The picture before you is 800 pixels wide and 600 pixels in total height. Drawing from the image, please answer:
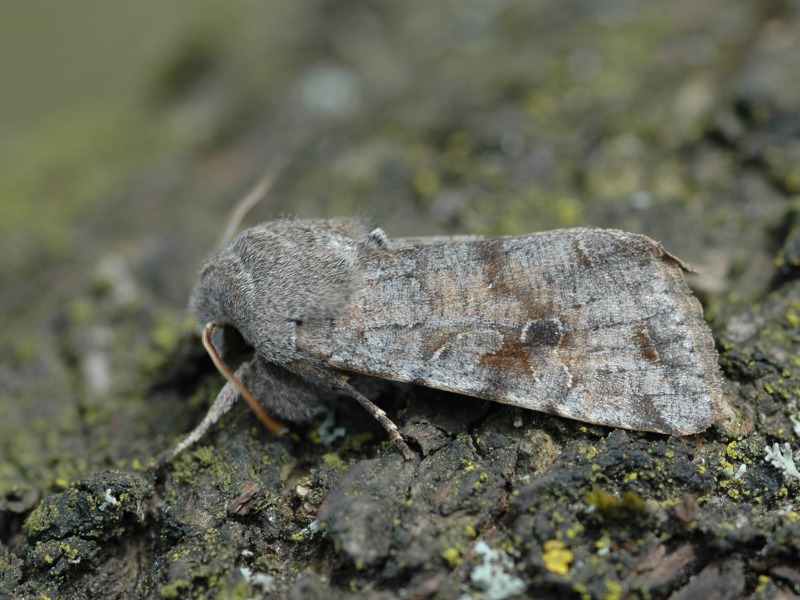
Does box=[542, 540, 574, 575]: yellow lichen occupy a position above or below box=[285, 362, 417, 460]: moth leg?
below

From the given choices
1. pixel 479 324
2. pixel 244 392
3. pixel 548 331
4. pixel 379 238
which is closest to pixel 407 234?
pixel 379 238

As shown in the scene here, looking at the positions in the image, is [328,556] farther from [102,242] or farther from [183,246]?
[102,242]

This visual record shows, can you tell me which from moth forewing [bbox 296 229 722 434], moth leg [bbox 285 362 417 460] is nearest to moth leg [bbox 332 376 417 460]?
moth leg [bbox 285 362 417 460]

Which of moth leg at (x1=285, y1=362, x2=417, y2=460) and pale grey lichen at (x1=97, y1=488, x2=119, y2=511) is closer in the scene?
pale grey lichen at (x1=97, y1=488, x2=119, y2=511)

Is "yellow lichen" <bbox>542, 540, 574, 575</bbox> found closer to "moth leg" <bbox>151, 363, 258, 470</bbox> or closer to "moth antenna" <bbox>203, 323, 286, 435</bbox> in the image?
"moth antenna" <bbox>203, 323, 286, 435</bbox>

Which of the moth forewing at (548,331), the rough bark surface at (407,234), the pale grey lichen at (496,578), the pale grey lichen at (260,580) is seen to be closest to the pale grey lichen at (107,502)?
the rough bark surface at (407,234)

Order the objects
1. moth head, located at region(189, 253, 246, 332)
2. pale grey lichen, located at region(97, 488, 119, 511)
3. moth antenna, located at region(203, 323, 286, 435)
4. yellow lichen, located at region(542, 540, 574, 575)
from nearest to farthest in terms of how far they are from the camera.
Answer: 1. yellow lichen, located at region(542, 540, 574, 575)
2. pale grey lichen, located at region(97, 488, 119, 511)
3. moth antenna, located at region(203, 323, 286, 435)
4. moth head, located at region(189, 253, 246, 332)

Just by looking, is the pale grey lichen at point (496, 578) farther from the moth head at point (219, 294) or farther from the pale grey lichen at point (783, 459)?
the moth head at point (219, 294)

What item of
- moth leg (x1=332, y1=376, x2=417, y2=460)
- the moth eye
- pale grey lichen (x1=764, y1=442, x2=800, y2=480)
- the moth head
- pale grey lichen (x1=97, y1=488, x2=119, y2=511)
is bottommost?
pale grey lichen (x1=764, y1=442, x2=800, y2=480)
